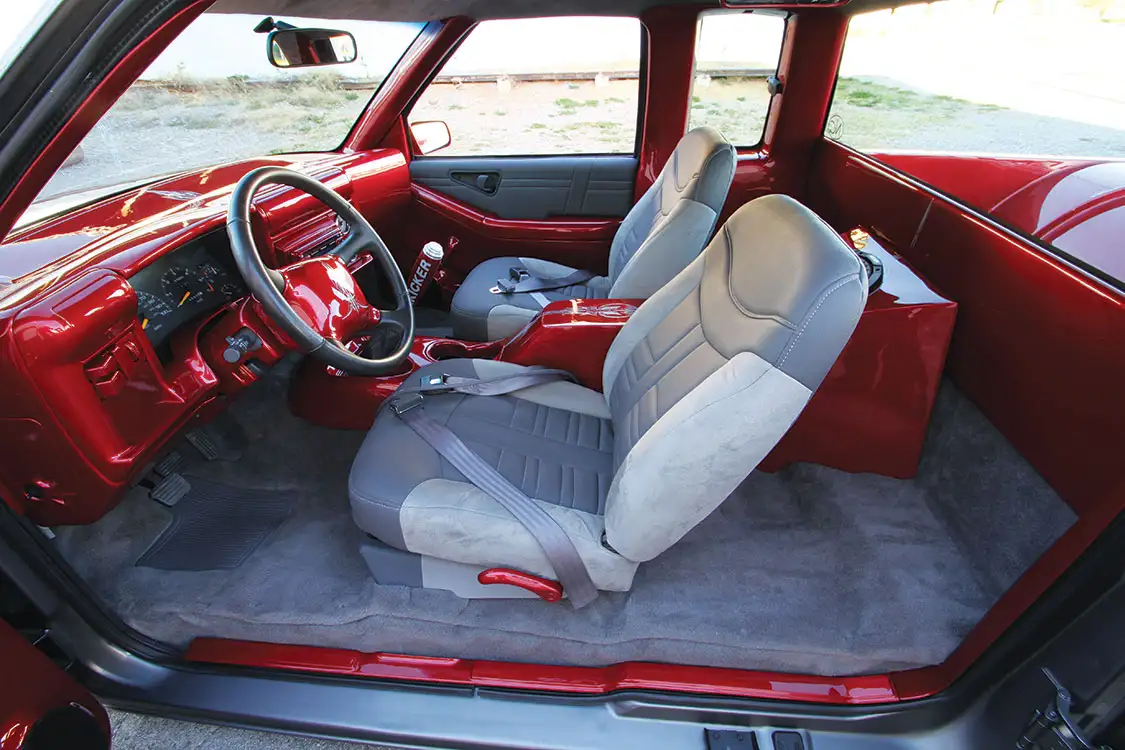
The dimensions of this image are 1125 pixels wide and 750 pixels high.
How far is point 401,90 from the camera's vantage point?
2.51 meters

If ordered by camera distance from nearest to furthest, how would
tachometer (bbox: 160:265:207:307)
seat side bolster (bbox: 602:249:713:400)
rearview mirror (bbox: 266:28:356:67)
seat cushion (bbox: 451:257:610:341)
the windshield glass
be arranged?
seat side bolster (bbox: 602:249:713:400), tachometer (bbox: 160:265:207:307), the windshield glass, rearview mirror (bbox: 266:28:356:67), seat cushion (bbox: 451:257:610:341)

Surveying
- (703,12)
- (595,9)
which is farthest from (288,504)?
(703,12)

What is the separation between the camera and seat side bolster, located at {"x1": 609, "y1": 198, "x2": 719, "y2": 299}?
1727mm

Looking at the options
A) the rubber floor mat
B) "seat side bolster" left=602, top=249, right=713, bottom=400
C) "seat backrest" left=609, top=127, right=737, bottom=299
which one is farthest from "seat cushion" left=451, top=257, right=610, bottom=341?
the rubber floor mat

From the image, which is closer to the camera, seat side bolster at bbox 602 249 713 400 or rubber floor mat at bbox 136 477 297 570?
seat side bolster at bbox 602 249 713 400

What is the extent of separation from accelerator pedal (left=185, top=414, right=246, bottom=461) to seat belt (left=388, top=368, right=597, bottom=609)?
0.66 meters

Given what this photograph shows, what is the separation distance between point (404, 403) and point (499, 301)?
0.89 m

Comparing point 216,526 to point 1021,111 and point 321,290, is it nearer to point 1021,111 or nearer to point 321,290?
point 321,290

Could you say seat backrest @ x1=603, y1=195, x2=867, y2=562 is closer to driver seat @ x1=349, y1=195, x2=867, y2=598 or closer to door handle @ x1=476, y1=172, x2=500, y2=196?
driver seat @ x1=349, y1=195, x2=867, y2=598

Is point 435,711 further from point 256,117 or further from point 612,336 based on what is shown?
point 256,117

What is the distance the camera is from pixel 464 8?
2.26 metres

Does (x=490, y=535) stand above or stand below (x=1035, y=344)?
below

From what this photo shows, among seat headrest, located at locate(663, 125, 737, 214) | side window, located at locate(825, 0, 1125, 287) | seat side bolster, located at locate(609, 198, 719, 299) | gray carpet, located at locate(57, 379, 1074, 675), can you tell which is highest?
side window, located at locate(825, 0, 1125, 287)

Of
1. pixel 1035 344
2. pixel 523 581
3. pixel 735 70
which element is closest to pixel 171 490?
pixel 523 581
